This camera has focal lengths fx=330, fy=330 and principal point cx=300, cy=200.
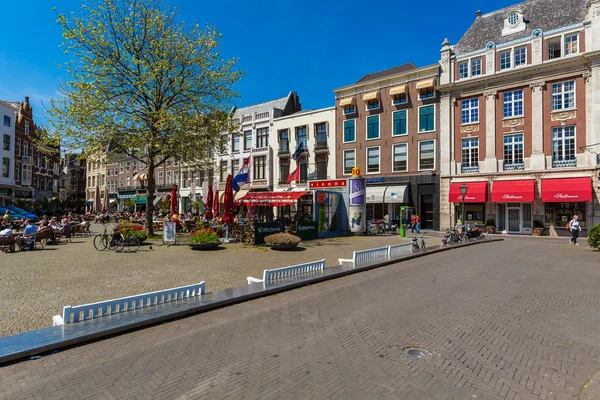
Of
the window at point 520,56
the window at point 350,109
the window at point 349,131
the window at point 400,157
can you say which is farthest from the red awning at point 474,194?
the window at point 350,109

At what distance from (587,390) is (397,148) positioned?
29.8 meters

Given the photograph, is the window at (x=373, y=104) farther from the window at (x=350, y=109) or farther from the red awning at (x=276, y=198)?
the red awning at (x=276, y=198)

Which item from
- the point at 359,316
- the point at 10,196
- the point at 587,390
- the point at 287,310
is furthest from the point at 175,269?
the point at 10,196

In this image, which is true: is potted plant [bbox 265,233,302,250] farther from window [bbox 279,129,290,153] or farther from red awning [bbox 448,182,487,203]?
window [bbox 279,129,290,153]

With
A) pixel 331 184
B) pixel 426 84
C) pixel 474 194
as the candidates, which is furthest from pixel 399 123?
pixel 331 184

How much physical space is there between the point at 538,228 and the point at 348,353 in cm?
2730

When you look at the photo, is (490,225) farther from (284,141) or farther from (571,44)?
(284,141)

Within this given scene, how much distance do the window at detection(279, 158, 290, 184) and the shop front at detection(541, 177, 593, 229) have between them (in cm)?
2393

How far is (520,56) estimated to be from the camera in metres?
27.1

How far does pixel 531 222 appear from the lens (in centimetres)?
2628

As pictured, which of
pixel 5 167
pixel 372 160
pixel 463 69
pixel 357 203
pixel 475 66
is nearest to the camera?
pixel 357 203

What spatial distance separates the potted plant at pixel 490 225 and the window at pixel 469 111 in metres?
8.79

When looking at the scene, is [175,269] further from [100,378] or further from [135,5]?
[135,5]

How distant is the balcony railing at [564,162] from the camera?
24.5 metres
